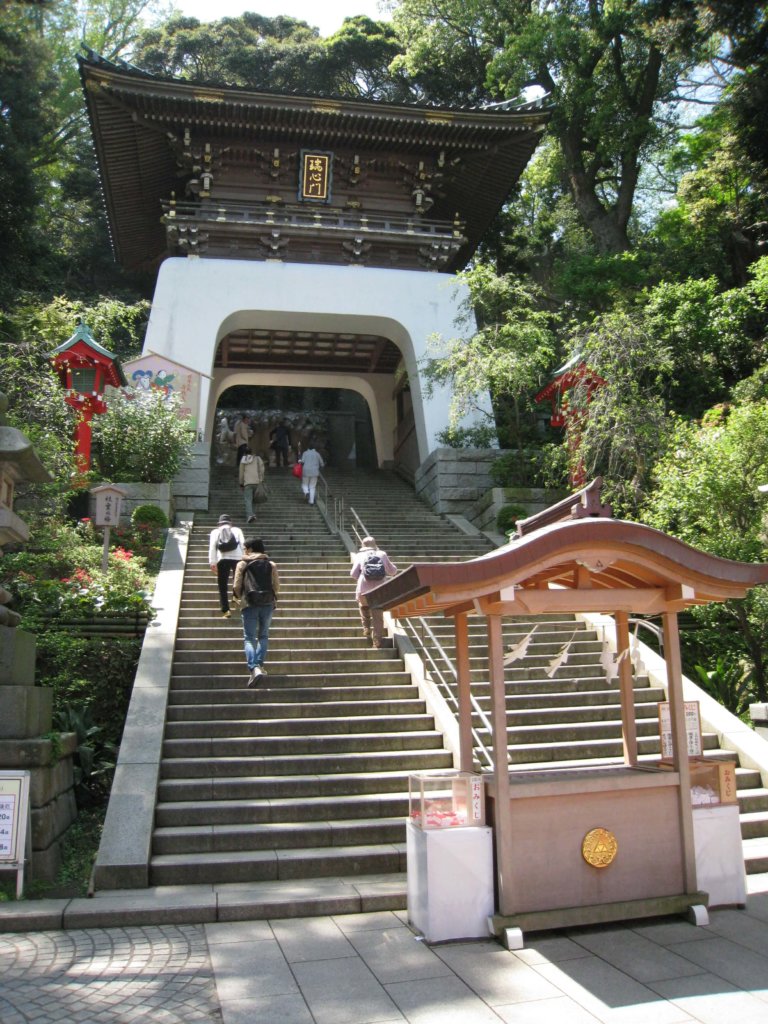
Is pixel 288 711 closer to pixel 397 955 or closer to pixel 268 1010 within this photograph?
pixel 397 955

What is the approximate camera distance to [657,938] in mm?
4902

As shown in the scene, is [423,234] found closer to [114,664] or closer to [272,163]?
[272,163]

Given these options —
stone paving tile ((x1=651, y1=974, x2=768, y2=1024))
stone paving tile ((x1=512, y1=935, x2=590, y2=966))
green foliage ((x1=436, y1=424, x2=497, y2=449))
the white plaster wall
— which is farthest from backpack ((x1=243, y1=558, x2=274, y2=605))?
the white plaster wall

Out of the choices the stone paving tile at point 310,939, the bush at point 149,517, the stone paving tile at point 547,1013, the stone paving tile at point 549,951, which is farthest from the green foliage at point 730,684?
the bush at point 149,517

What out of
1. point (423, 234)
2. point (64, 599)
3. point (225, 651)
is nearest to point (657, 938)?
point (225, 651)

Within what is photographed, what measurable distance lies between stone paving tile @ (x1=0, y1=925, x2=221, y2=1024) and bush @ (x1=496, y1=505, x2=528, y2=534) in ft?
35.5

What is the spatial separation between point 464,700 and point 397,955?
1588 mm

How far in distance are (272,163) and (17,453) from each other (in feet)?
51.6

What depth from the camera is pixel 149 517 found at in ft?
44.7

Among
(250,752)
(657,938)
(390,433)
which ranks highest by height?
(390,433)

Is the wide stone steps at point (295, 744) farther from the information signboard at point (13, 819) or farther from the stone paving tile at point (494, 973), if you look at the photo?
the stone paving tile at point (494, 973)

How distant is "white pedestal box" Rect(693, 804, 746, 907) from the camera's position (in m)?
5.39

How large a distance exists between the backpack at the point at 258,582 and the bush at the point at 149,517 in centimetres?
564

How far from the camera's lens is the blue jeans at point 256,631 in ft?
27.7
